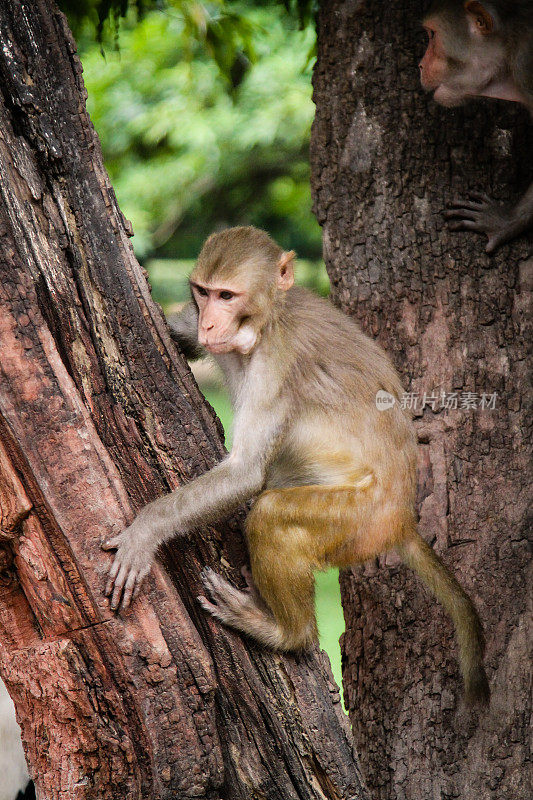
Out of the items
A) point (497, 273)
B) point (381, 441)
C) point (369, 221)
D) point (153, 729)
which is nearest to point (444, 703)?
point (381, 441)

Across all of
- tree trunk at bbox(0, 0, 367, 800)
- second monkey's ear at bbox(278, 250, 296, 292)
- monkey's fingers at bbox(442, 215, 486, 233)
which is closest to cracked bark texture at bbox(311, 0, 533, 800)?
monkey's fingers at bbox(442, 215, 486, 233)

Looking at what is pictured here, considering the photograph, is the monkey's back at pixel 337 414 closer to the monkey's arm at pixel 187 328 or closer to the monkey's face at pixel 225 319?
the monkey's face at pixel 225 319

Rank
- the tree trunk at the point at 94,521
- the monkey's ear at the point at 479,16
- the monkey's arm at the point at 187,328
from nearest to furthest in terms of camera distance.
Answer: the tree trunk at the point at 94,521, the monkey's arm at the point at 187,328, the monkey's ear at the point at 479,16

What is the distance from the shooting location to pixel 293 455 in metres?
3.45

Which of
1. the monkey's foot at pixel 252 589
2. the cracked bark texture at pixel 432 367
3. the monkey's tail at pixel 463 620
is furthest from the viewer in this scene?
the cracked bark texture at pixel 432 367

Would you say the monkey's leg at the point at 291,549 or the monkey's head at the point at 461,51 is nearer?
the monkey's leg at the point at 291,549

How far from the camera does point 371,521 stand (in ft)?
10.7

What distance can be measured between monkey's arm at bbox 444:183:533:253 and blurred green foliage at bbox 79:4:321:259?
4.53 meters

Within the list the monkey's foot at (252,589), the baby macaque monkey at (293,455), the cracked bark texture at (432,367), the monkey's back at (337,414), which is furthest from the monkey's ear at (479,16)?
the monkey's foot at (252,589)

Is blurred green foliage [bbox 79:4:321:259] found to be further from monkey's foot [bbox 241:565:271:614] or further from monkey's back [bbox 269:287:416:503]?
monkey's foot [bbox 241:565:271:614]

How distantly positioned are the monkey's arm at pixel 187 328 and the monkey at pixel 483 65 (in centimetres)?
132

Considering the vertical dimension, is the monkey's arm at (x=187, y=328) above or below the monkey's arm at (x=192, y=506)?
above

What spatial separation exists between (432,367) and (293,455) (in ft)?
2.95

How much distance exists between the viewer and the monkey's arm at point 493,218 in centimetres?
384
